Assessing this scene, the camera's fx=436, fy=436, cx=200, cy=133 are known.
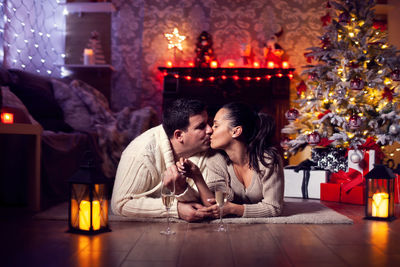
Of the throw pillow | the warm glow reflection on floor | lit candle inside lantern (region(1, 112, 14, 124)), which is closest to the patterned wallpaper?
the throw pillow

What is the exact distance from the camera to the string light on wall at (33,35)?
13.2ft

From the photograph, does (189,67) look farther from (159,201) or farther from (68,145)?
(159,201)

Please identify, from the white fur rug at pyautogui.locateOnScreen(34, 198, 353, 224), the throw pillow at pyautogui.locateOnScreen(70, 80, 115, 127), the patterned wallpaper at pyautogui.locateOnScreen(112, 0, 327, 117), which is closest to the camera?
the white fur rug at pyautogui.locateOnScreen(34, 198, 353, 224)

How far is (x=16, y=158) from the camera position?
3.00 metres

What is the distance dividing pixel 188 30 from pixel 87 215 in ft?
13.3

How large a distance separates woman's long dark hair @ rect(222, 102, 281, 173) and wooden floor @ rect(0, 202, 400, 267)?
1.12 feet

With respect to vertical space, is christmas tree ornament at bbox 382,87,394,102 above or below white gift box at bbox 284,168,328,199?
above

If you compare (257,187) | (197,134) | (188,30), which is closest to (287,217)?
(257,187)

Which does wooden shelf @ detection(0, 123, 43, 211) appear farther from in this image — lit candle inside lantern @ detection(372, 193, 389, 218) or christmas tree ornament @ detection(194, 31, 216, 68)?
christmas tree ornament @ detection(194, 31, 216, 68)

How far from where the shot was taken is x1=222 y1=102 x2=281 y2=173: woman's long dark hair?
7.59ft

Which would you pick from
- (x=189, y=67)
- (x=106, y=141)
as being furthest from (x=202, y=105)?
(x=189, y=67)

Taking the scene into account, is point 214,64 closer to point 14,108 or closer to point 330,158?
point 330,158

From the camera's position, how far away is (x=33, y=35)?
179 inches

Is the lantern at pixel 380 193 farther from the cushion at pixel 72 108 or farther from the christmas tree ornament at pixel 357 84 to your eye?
the cushion at pixel 72 108
